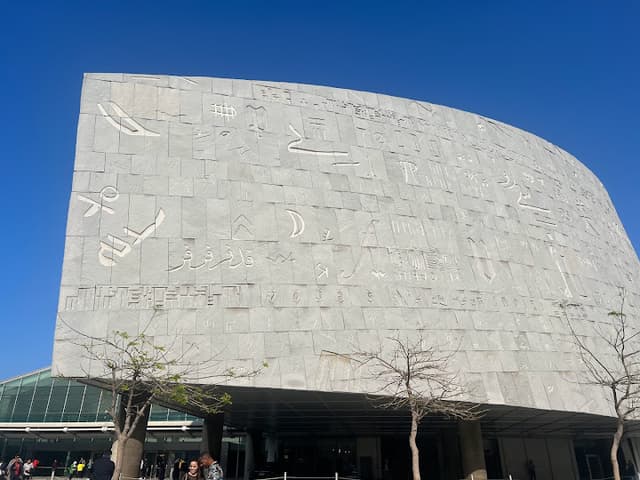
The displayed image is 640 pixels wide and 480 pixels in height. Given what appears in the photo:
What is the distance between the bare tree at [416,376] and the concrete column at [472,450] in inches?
82.4

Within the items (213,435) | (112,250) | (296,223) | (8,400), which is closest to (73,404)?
(8,400)

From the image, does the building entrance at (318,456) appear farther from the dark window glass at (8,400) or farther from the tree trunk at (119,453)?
the dark window glass at (8,400)

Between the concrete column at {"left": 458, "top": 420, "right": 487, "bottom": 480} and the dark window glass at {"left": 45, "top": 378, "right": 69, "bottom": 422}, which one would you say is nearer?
the concrete column at {"left": 458, "top": 420, "right": 487, "bottom": 480}

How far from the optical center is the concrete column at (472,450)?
20.6 m

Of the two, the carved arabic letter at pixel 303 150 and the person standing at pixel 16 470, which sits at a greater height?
the carved arabic letter at pixel 303 150

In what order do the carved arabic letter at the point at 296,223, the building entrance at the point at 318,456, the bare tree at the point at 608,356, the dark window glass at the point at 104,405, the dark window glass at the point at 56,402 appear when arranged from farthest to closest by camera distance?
1. the dark window glass at the point at 56,402
2. the dark window glass at the point at 104,405
3. the building entrance at the point at 318,456
4. the bare tree at the point at 608,356
5. the carved arabic letter at the point at 296,223

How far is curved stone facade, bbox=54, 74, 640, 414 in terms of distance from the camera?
670 inches

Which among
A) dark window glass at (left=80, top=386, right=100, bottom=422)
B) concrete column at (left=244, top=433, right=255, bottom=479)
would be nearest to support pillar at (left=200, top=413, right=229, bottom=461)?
concrete column at (left=244, top=433, right=255, bottom=479)

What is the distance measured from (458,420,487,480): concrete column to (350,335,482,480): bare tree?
82.4 inches

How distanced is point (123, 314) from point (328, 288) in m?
7.06

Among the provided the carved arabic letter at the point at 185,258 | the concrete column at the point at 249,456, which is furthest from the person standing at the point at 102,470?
the concrete column at the point at 249,456

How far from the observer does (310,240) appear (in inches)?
762

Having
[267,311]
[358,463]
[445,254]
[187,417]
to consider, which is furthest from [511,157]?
[187,417]

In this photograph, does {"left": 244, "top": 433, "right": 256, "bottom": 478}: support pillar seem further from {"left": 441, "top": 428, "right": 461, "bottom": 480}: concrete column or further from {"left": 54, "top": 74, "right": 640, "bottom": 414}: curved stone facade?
{"left": 54, "top": 74, "right": 640, "bottom": 414}: curved stone facade
